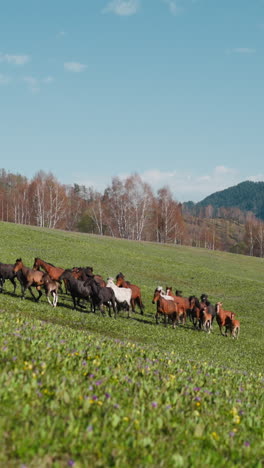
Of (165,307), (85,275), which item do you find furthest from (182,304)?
(85,275)

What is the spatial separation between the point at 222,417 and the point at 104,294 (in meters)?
17.6

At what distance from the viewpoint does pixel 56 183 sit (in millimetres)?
119688

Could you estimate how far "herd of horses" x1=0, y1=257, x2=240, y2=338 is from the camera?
25.0m

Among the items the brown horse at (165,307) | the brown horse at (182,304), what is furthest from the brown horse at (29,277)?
the brown horse at (182,304)

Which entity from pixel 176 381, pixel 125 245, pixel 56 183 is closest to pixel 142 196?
pixel 56 183

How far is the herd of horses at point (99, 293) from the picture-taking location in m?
25.0

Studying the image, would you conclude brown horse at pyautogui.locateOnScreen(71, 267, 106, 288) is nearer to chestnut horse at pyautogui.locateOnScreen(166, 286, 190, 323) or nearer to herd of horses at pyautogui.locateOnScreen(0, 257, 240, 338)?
herd of horses at pyautogui.locateOnScreen(0, 257, 240, 338)

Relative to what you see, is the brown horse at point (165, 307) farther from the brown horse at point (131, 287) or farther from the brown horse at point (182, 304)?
the brown horse at point (131, 287)

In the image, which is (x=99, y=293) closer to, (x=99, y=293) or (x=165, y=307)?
(x=99, y=293)

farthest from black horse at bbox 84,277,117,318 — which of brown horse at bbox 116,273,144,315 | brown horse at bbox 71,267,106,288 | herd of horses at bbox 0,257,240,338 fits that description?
brown horse at bbox 116,273,144,315

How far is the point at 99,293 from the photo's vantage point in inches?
987

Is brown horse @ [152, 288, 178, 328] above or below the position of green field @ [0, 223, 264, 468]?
below

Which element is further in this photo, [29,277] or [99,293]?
[99,293]

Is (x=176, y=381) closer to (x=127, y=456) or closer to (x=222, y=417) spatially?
(x=222, y=417)
